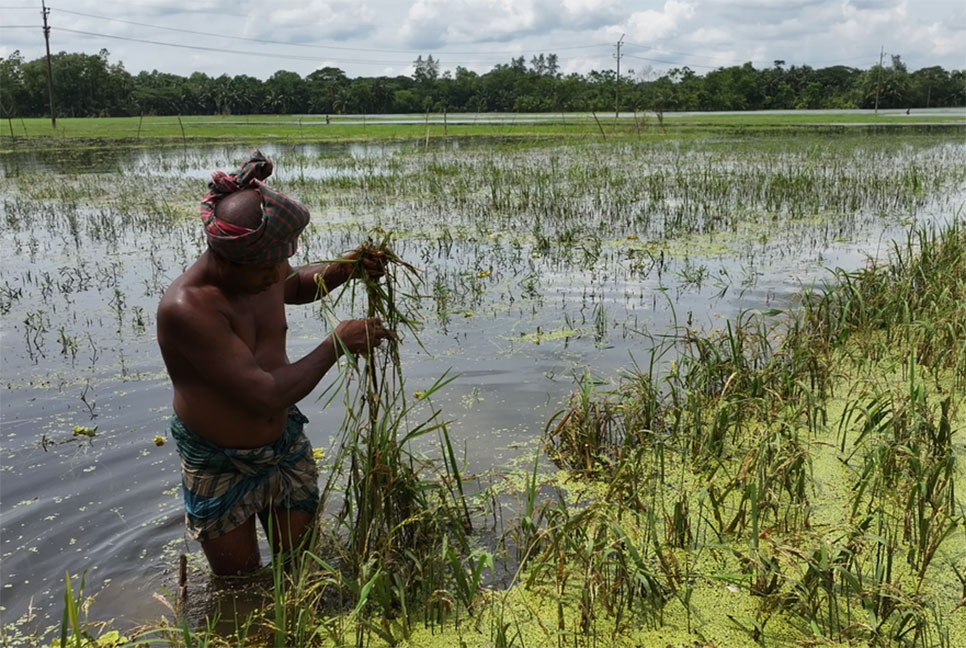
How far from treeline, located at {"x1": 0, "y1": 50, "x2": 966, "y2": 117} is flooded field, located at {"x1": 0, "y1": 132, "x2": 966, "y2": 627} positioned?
3960 cm

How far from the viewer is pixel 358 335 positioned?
91.5 inches

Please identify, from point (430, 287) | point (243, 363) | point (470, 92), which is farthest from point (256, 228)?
point (470, 92)

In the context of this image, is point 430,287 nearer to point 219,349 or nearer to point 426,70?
point 219,349

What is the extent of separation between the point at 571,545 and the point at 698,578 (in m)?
0.48

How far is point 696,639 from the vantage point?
2.28 m

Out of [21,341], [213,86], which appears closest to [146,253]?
[21,341]

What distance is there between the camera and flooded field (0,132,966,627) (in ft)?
11.6

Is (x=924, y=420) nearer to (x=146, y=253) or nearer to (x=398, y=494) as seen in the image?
(x=398, y=494)

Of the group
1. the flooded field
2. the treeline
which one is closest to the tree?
the treeline

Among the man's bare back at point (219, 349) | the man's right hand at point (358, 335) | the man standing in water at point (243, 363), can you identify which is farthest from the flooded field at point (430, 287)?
the man's bare back at point (219, 349)

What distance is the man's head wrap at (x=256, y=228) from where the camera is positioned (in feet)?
7.27

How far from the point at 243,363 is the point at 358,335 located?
1.14 feet

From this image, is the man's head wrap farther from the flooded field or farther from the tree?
the tree

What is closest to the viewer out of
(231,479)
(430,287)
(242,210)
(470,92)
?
(242,210)
